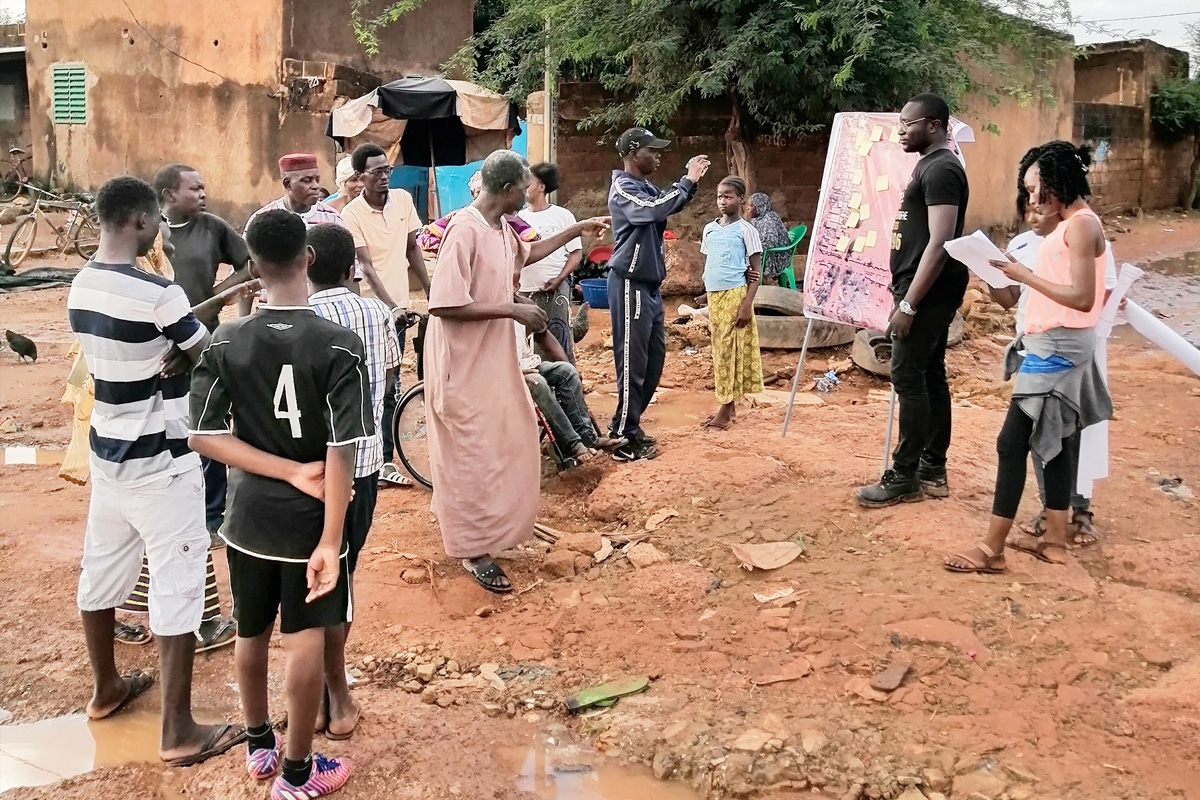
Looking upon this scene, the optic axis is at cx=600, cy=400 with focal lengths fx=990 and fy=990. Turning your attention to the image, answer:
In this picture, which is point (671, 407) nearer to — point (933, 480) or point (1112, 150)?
point (933, 480)

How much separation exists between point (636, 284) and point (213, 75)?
12.2 meters

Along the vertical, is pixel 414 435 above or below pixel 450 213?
below

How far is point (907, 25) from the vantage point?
9953mm

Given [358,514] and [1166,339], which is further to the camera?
[1166,339]

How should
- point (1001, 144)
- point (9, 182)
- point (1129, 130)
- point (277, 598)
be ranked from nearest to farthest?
1. point (277, 598)
2. point (1001, 144)
3. point (9, 182)
4. point (1129, 130)

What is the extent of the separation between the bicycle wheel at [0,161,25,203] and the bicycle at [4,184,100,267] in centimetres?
429

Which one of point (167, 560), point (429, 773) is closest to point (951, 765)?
point (429, 773)

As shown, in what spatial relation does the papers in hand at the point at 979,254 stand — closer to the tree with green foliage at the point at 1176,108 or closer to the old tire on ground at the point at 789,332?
the old tire on ground at the point at 789,332

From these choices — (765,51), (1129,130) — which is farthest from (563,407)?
(1129,130)

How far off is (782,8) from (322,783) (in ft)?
29.1

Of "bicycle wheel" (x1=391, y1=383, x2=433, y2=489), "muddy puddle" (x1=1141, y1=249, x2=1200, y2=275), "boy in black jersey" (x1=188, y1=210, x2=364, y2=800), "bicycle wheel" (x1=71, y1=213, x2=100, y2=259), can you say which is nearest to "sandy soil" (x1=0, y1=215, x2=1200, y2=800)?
"bicycle wheel" (x1=391, y1=383, x2=433, y2=489)

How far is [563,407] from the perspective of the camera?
6.01 meters

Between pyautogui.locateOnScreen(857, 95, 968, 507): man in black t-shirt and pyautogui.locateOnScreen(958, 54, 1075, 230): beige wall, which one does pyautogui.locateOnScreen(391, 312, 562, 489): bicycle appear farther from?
pyautogui.locateOnScreen(958, 54, 1075, 230): beige wall

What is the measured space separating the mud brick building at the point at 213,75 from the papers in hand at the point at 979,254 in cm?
1252
